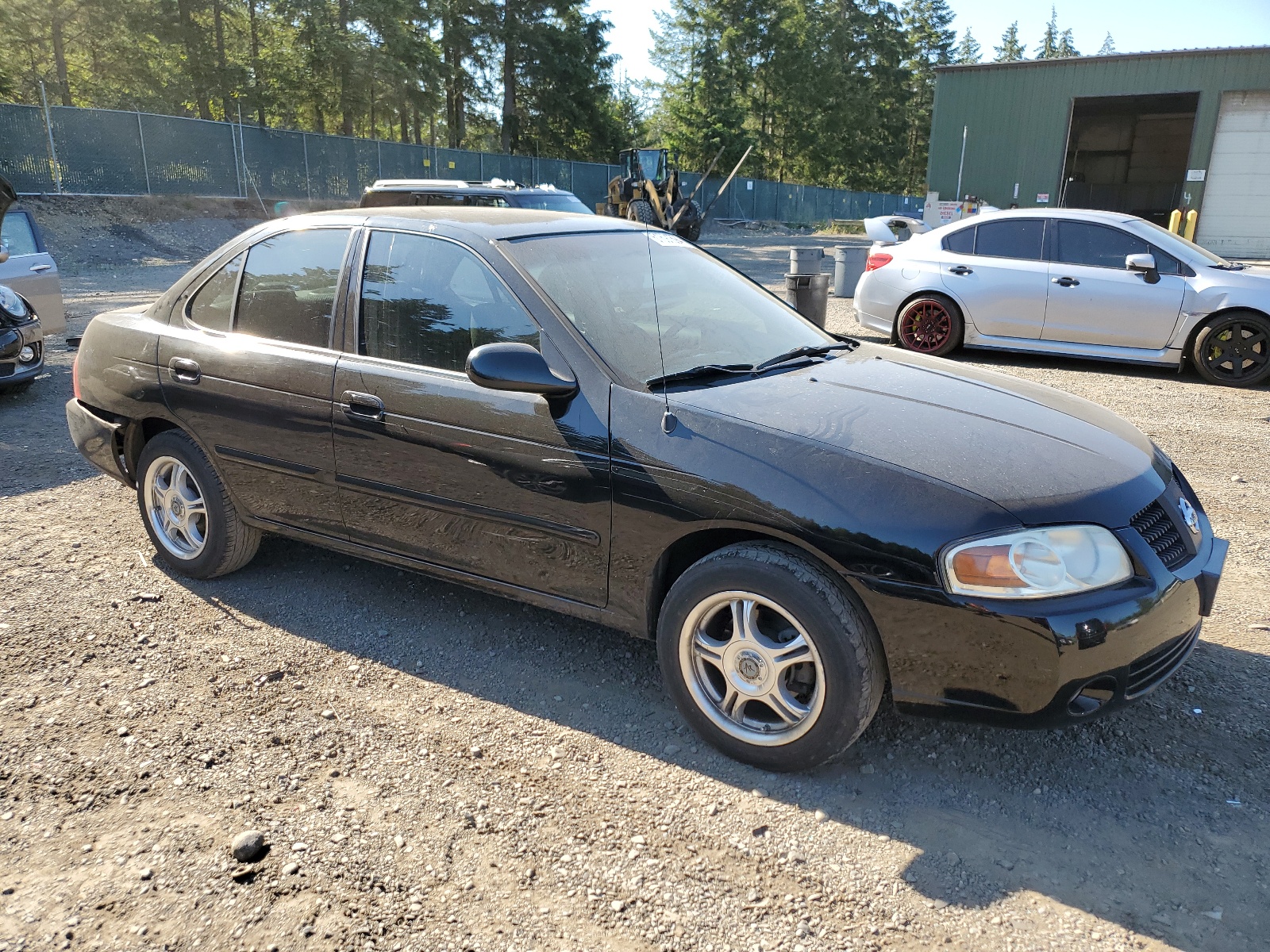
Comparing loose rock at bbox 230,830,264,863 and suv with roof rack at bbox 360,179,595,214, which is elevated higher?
suv with roof rack at bbox 360,179,595,214

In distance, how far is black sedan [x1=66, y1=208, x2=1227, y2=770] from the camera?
2586 mm

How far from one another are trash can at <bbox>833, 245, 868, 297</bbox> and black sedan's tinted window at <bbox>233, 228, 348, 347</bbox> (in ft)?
39.2

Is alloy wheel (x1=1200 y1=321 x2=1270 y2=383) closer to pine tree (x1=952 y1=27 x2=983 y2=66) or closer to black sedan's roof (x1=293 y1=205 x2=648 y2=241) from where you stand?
black sedan's roof (x1=293 y1=205 x2=648 y2=241)

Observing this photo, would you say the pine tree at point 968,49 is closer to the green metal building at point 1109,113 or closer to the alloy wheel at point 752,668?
the green metal building at point 1109,113

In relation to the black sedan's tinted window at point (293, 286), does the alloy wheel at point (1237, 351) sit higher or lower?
lower

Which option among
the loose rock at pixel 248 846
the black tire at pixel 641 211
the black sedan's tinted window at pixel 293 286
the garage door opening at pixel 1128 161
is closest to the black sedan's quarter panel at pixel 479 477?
the black sedan's tinted window at pixel 293 286

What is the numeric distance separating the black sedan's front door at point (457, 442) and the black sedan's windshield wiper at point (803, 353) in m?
0.73

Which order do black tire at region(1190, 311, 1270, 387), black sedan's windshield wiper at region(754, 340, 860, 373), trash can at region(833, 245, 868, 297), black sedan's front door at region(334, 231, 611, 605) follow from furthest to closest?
1. trash can at region(833, 245, 868, 297)
2. black tire at region(1190, 311, 1270, 387)
3. black sedan's windshield wiper at region(754, 340, 860, 373)
4. black sedan's front door at region(334, 231, 611, 605)

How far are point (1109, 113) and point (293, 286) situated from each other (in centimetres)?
3801

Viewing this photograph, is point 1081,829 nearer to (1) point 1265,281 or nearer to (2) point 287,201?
(1) point 1265,281

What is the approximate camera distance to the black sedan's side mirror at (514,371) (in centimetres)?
300

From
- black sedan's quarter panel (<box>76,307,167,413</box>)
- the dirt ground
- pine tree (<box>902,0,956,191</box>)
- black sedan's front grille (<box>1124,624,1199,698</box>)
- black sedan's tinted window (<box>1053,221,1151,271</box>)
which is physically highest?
pine tree (<box>902,0,956,191</box>)

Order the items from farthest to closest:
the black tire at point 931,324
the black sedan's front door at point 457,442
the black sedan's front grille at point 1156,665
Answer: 1. the black tire at point 931,324
2. the black sedan's front door at point 457,442
3. the black sedan's front grille at point 1156,665

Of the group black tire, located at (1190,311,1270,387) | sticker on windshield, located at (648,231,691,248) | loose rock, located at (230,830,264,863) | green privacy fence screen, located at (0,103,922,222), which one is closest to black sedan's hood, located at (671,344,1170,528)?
sticker on windshield, located at (648,231,691,248)
